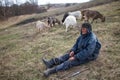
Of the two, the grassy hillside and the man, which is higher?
the man

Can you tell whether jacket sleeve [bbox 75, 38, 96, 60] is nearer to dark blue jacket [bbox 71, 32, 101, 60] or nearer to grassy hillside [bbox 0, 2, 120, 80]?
dark blue jacket [bbox 71, 32, 101, 60]

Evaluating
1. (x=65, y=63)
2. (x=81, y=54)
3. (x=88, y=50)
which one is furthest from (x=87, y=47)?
(x=65, y=63)

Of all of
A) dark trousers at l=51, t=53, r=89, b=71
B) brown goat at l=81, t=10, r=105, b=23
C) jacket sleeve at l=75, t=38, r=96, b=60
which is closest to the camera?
jacket sleeve at l=75, t=38, r=96, b=60

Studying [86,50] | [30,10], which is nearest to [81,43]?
[86,50]

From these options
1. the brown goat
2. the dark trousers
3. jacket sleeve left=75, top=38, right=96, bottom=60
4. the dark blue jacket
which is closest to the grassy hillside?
the dark trousers

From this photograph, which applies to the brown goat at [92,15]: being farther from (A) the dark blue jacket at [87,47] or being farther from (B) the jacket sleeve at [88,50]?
(B) the jacket sleeve at [88,50]

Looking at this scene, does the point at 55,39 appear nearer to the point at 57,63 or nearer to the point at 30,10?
the point at 57,63

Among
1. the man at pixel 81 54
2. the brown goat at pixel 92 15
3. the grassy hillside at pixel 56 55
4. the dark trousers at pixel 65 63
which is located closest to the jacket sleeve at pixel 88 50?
the man at pixel 81 54

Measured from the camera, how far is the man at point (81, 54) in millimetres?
6363

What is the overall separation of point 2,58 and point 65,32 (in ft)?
13.7

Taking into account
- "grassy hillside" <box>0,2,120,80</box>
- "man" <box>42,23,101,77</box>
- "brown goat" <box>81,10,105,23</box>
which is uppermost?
"brown goat" <box>81,10,105,23</box>

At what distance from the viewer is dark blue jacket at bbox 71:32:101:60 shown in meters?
6.33

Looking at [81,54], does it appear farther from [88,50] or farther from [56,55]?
[56,55]

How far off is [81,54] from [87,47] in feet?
0.89
